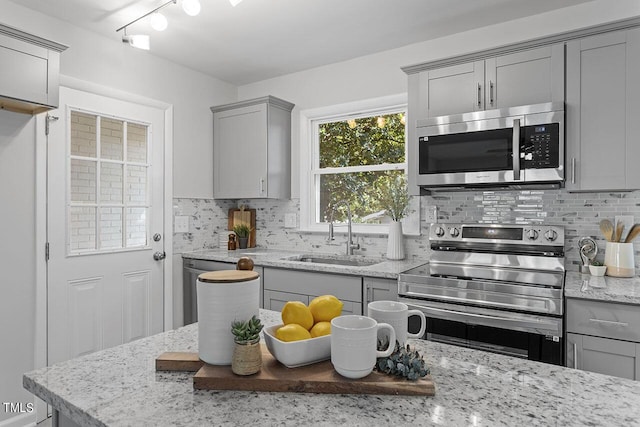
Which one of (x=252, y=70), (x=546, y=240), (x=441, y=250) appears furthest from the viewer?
(x=252, y=70)

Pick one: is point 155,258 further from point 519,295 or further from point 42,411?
point 519,295

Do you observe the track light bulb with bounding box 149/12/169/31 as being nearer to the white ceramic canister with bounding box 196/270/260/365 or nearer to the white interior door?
the white interior door

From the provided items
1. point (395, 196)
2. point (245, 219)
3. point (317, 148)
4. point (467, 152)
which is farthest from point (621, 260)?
point (245, 219)

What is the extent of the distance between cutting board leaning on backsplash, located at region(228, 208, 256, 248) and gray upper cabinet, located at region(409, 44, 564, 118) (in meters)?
1.92

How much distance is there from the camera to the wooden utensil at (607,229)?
225 cm

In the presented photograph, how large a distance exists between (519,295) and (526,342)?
0.23 m

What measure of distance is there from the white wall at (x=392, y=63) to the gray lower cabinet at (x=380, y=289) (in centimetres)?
142

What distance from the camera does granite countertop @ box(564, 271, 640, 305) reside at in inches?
70.1

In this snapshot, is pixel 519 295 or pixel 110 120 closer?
pixel 519 295

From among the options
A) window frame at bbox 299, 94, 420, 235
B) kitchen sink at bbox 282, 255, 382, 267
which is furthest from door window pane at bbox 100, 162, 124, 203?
window frame at bbox 299, 94, 420, 235

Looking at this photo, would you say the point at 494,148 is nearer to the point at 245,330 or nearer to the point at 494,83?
the point at 494,83

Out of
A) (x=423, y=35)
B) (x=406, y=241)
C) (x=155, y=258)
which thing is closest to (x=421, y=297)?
(x=406, y=241)

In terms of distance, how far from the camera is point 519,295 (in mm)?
1989

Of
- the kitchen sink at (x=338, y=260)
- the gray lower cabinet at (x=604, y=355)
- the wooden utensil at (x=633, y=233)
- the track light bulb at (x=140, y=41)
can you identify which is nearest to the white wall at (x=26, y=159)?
the track light bulb at (x=140, y=41)
